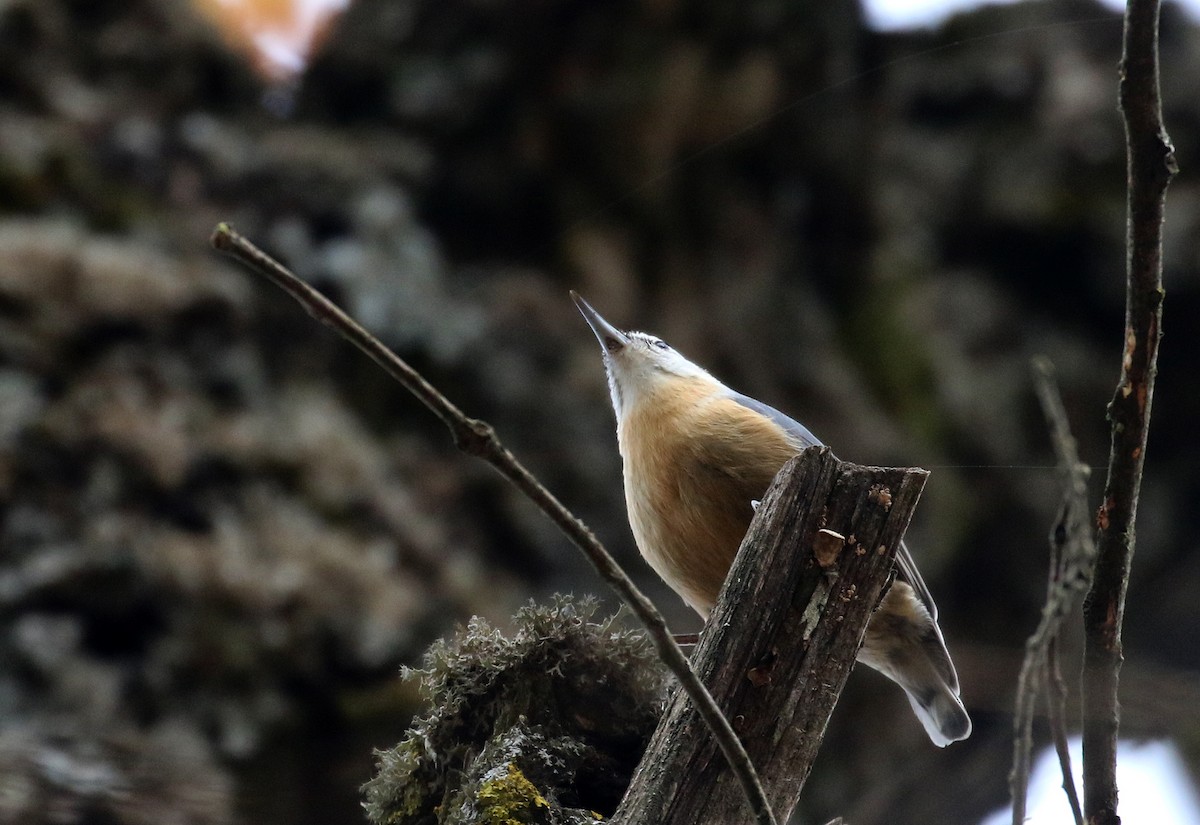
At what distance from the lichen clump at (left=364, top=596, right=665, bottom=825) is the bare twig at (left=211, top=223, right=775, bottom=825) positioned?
0.53m

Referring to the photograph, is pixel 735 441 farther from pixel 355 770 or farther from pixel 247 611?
pixel 247 611

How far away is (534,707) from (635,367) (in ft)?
3.03

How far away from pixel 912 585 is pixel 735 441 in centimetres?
43

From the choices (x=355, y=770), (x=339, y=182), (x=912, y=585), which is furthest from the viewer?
(x=339, y=182)

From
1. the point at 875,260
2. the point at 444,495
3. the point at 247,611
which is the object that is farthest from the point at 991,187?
the point at 247,611

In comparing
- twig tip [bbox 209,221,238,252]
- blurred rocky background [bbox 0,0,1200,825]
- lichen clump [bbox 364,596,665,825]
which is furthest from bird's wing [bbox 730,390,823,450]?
blurred rocky background [bbox 0,0,1200,825]

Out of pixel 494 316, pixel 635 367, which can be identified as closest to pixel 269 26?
pixel 494 316

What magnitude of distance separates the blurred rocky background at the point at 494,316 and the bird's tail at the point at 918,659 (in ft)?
3.81

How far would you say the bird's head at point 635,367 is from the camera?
7.64 ft

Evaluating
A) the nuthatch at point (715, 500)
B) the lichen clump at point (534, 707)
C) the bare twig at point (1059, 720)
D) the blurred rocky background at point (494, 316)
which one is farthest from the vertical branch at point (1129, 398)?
the blurred rocky background at point (494, 316)

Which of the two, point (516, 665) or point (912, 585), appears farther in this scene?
point (912, 585)

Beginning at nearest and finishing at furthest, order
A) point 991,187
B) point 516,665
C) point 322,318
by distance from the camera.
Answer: point 322,318, point 516,665, point 991,187

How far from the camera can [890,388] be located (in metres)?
5.58

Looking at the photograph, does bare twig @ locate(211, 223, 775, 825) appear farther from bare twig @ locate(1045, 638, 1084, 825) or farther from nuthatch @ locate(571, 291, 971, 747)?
nuthatch @ locate(571, 291, 971, 747)
